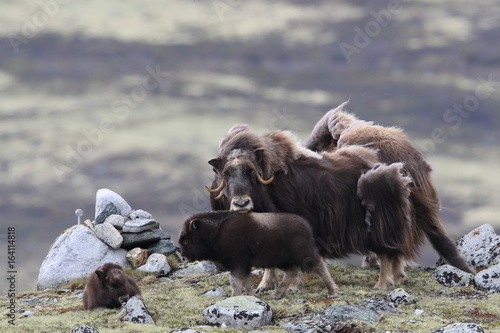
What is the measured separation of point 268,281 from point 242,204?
108 centimetres

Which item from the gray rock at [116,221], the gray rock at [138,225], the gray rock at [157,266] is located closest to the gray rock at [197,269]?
the gray rock at [157,266]

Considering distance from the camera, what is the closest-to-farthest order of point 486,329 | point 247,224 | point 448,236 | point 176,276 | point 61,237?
1. point 486,329
2. point 247,224
3. point 448,236
4. point 176,276
5. point 61,237

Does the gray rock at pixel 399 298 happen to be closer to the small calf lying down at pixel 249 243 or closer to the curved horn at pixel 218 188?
the small calf lying down at pixel 249 243

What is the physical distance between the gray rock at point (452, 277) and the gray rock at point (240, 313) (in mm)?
3072

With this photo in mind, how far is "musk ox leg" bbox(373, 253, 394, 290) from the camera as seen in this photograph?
937cm

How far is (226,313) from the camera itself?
24.6 feet

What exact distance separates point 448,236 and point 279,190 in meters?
2.78

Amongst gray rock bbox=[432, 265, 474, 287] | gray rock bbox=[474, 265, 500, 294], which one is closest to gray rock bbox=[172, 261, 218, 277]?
gray rock bbox=[432, 265, 474, 287]

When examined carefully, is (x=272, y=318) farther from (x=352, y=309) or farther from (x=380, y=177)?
(x=380, y=177)

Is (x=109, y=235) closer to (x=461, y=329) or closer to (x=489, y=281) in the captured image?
(x=489, y=281)

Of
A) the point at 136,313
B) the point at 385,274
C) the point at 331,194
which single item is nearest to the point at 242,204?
the point at 331,194

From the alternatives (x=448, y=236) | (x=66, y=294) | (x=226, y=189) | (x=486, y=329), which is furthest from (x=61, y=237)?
(x=486, y=329)

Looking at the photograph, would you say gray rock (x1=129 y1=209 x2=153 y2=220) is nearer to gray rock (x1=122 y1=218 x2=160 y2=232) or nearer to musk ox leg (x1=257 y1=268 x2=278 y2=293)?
gray rock (x1=122 y1=218 x2=160 y2=232)

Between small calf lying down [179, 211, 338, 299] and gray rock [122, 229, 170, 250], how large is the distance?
401 centimetres
